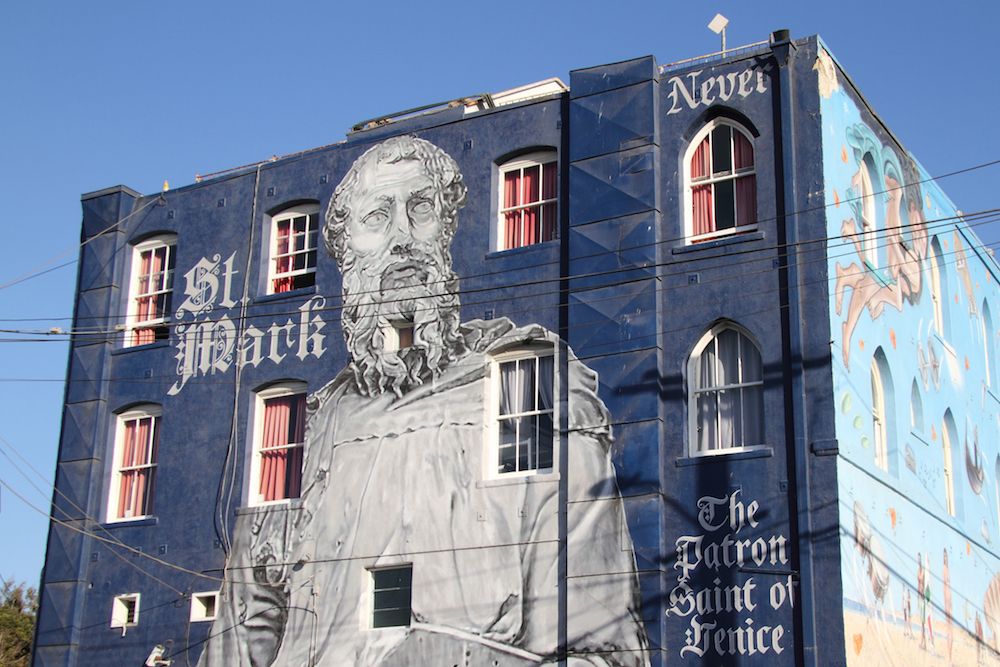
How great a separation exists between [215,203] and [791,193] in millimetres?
11810

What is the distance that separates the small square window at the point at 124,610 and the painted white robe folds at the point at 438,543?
2.12m

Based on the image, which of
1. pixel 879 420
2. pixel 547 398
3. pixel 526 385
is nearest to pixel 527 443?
pixel 547 398

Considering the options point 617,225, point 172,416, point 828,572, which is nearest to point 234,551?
point 172,416

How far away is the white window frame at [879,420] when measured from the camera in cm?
2267

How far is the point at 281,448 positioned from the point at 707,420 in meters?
8.16

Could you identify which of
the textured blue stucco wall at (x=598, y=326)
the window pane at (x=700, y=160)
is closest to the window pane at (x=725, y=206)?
the window pane at (x=700, y=160)

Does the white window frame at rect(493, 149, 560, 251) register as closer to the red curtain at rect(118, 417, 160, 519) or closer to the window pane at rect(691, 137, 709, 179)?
the window pane at rect(691, 137, 709, 179)

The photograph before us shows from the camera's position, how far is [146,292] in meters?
28.5

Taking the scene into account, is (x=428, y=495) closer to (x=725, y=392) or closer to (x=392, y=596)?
(x=392, y=596)

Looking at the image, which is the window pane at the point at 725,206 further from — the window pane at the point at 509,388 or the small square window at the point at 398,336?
the small square window at the point at 398,336

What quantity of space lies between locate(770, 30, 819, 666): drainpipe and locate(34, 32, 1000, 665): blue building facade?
54 mm

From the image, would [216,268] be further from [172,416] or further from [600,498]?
[600,498]

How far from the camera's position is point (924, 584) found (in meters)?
23.2

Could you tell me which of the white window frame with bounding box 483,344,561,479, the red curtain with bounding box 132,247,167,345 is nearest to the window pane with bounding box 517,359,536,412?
the white window frame with bounding box 483,344,561,479
